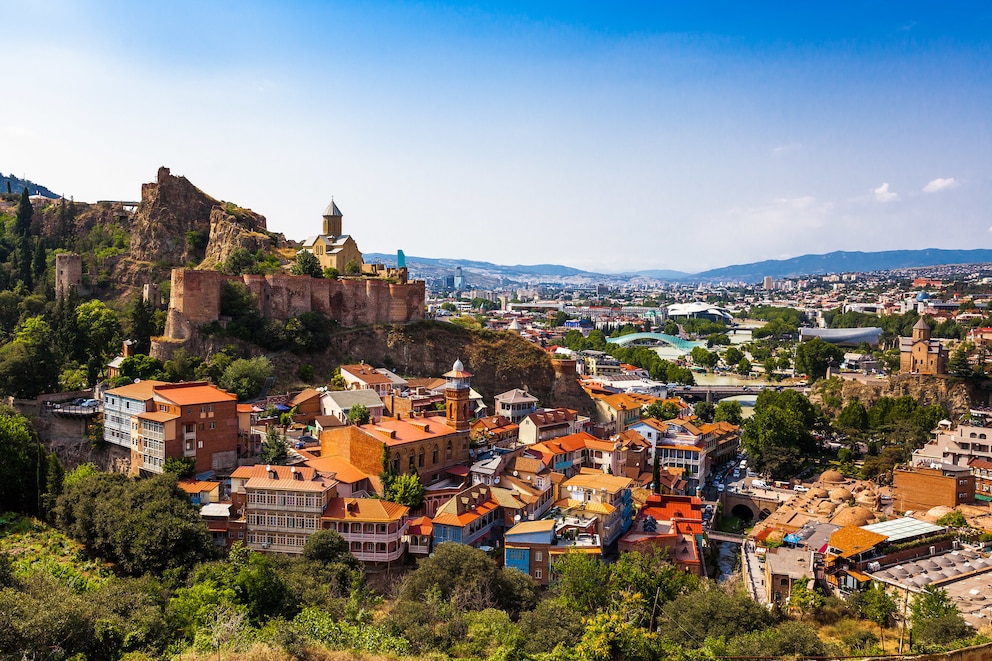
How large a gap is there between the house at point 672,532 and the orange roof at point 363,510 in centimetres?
717

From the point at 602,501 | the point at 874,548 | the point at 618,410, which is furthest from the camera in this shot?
the point at 618,410

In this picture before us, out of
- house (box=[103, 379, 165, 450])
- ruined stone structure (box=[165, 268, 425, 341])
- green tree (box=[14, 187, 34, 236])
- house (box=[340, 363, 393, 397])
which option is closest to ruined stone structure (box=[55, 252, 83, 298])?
green tree (box=[14, 187, 34, 236])

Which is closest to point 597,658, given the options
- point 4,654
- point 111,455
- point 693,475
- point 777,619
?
point 777,619

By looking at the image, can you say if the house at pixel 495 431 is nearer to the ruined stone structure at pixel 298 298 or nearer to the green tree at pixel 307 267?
the ruined stone structure at pixel 298 298

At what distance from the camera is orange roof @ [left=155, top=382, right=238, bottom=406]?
25031 mm

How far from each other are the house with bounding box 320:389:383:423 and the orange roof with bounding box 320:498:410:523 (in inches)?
283

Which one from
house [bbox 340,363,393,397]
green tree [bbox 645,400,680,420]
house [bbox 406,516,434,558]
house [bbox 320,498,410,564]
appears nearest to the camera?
house [bbox 320,498,410,564]

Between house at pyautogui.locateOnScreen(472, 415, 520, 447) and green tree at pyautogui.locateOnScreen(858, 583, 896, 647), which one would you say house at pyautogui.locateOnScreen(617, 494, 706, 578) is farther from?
house at pyautogui.locateOnScreen(472, 415, 520, 447)

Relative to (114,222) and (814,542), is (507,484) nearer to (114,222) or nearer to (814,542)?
(814,542)

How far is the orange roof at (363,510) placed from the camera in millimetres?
21844

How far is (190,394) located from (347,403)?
21.4 feet

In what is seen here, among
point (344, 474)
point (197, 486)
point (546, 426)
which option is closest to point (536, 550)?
point (344, 474)

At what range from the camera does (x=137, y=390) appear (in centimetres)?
2645

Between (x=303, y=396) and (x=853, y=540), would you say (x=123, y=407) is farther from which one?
(x=853, y=540)
